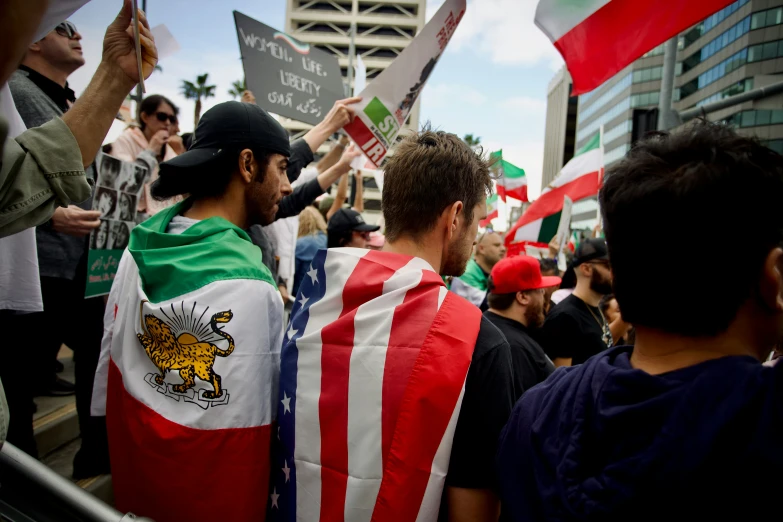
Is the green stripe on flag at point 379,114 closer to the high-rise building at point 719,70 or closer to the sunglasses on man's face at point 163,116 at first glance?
the sunglasses on man's face at point 163,116

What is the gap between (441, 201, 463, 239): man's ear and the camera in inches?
65.8

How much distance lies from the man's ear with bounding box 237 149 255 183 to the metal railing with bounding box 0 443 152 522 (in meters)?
1.17

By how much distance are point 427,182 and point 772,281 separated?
3.28ft

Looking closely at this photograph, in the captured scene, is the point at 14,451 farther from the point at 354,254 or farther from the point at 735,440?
the point at 735,440

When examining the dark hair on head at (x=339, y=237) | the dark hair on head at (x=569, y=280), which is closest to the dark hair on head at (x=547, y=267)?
the dark hair on head at (x=569, y=280)

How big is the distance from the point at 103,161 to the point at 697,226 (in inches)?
112

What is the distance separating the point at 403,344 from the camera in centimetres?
142

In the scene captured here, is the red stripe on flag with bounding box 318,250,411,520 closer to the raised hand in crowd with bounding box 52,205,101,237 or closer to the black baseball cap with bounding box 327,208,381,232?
the raised hand in crowd with bounding box 52,205,101,237

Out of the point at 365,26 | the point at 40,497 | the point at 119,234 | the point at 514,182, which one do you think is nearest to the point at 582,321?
the point at 119,234

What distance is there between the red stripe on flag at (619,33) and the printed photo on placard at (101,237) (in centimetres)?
265

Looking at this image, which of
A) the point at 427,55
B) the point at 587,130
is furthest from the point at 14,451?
the point at 587,130

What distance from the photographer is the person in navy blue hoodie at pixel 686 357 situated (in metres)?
0.83

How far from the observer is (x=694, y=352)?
0.95 meters

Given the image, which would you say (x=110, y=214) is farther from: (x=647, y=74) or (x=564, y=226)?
(x=647, y=74)
